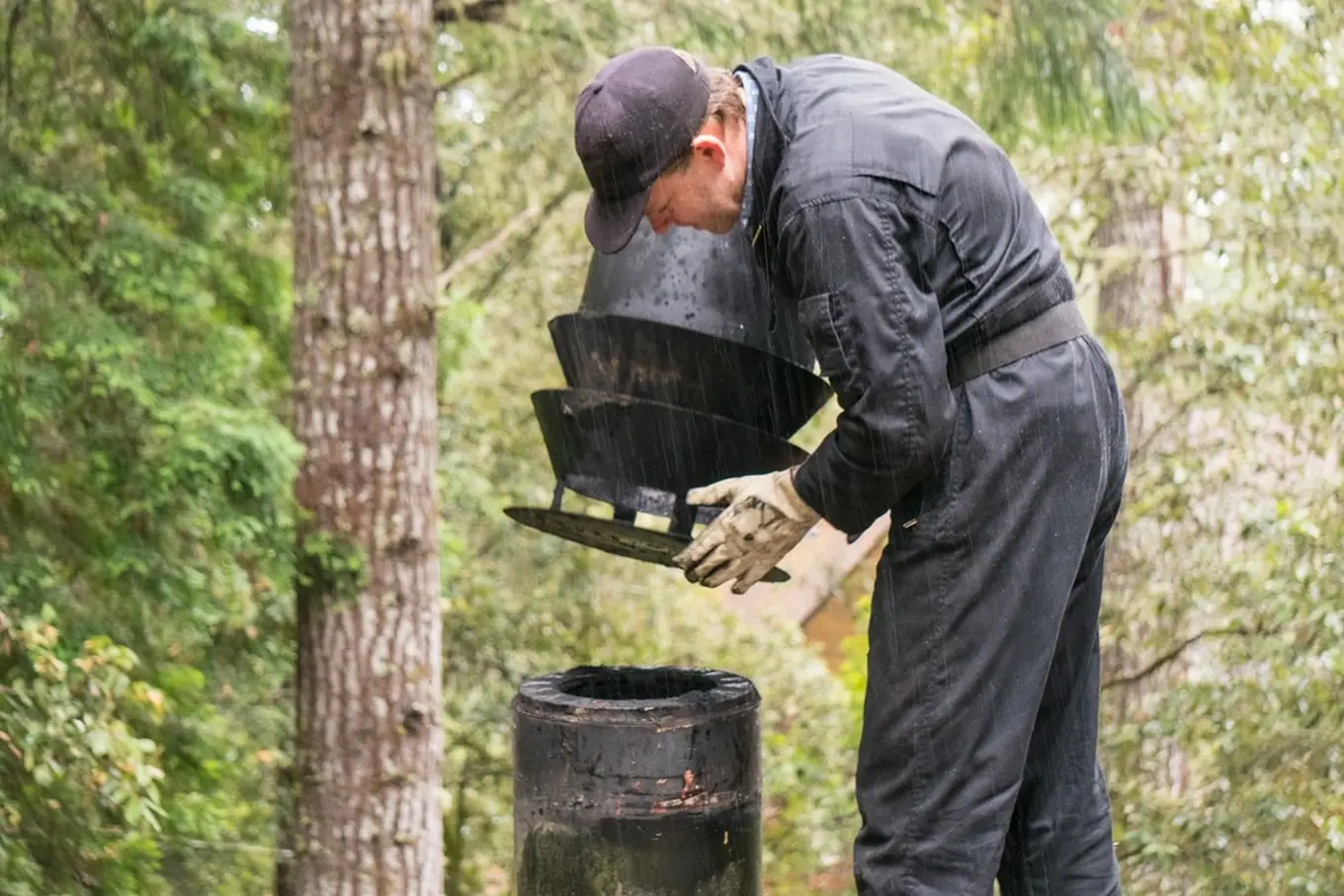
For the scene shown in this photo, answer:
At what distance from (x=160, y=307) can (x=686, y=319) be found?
1.91 meters

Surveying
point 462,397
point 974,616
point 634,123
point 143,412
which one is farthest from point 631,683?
point 462,397

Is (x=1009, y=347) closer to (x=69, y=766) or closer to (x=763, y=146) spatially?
(x=763, y=146)

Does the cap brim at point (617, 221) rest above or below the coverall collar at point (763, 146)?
below

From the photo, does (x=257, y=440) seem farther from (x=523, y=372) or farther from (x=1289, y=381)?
(x=523, y=372)

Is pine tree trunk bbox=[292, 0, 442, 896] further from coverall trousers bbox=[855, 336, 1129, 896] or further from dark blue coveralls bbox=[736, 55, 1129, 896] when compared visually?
coverall trousers bbox=[855, 336, 1129, 896]

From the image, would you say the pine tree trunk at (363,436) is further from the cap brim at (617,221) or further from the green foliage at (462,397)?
the cap brim at (617,221)

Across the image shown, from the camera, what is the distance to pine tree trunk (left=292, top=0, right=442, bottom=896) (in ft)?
14.6

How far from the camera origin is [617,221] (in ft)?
8.51

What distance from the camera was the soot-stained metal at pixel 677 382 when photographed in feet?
9.69

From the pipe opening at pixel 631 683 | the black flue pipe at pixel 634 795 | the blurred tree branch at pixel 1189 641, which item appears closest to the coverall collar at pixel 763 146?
the black flue pipe at pixel 634 795

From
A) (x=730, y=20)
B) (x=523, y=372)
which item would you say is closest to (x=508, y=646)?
(x=523, y=372)

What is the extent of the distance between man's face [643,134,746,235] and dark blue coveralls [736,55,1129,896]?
49 millimetres

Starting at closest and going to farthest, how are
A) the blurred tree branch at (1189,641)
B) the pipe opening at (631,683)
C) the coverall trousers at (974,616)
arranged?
the coverall trousers at (974,616) → the pipe opening at (631,683) → the blurred tree branch at (1189,641)

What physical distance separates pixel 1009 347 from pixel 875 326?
34 cm
